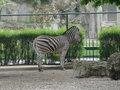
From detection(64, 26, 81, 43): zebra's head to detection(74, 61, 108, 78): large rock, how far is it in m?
3.94

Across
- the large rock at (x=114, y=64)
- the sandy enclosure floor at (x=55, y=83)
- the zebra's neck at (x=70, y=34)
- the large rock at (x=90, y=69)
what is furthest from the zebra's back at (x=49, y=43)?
the large rock at (x=114, y=64)

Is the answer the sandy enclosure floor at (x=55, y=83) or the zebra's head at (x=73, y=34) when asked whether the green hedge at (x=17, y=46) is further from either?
the sandy enclosure floor at (x=55, y=83)

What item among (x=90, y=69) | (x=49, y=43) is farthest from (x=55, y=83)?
(x=49, y=43)

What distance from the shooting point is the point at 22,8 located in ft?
107

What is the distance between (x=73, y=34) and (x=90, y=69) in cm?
430

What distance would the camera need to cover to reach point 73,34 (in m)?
15.2

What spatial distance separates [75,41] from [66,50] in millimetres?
1032

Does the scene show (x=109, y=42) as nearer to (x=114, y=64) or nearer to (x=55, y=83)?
(x=114, y=64)

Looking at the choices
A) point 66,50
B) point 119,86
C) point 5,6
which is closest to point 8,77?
point 66,50

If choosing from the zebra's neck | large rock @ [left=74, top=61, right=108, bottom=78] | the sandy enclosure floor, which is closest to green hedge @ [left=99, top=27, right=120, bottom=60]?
the zebra's neck

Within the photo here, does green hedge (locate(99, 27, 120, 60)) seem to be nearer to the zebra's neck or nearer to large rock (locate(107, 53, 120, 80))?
the zebra's neck

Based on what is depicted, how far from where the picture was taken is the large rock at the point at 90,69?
11.0 meters

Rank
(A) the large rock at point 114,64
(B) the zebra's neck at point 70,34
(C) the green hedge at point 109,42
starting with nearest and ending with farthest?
(A) the large rock at point 114,64
(B) the zebra's neck at point 70,34
(C) the green hedge at point 109,42

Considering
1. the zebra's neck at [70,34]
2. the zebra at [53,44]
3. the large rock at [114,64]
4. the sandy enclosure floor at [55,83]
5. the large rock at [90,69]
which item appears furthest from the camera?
the zebra's neck at [70,34]
